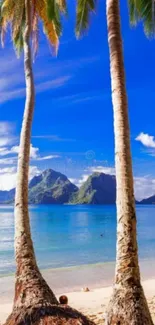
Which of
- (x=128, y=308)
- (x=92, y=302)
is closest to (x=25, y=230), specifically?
(x=128, y=308)

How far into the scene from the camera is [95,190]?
191375 millimetres

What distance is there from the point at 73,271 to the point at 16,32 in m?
12.3

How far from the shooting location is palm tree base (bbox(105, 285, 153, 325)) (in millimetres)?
5660

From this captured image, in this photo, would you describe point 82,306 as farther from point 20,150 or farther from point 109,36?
point 109,36

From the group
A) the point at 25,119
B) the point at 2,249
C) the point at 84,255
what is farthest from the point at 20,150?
the point at 2,249

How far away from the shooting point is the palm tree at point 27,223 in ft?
21.4

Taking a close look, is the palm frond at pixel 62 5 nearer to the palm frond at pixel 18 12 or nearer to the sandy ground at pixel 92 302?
the palm frond at pixel 18 12

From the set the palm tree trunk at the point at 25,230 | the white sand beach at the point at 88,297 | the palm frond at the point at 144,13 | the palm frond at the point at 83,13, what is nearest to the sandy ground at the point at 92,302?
the white sand beach at the point at 88,297

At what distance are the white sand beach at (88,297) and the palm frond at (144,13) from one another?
7.81 m

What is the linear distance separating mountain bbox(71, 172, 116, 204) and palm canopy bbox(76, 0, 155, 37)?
17621 cm

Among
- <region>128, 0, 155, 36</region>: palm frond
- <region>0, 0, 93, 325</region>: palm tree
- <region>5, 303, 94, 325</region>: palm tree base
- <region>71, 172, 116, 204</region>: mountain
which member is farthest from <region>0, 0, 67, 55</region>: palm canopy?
<region>71, 172, 116, 204</region>: mountain

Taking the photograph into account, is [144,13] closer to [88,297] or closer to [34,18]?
[34,18]

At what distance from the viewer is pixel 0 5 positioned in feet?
39.4

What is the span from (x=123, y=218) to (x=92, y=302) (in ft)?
19.8
